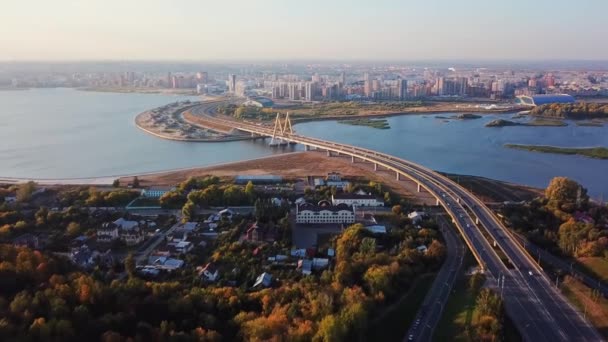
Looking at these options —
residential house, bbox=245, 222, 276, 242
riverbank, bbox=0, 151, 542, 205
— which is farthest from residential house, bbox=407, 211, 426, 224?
residential house, bbox=245, 222, 276, 242

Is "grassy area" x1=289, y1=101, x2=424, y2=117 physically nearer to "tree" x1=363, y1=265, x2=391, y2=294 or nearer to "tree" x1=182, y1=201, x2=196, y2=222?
"tree" x1=182, y1=201, x2=196, y2=222

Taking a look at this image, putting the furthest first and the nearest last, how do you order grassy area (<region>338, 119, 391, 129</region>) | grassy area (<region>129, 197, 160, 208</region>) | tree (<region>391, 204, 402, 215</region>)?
grassy area (<region>338, 119, 391, 129</region>), grassy area (<region>129, 197, 160, 208</region>), tree (<region>391, 204, 402, 215</region>)

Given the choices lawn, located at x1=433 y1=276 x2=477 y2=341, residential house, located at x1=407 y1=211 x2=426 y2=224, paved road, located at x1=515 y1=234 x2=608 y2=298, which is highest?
residential house, located at x1=407 y1=211 x2=426 y2=224

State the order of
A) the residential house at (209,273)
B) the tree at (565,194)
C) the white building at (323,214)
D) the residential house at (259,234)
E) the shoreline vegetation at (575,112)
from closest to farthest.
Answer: the residential house at (209,273) < the residential house at (259,234) < the white building at (323,214) < the tree at (565,194) < the shoreline vegetation at (575,112)

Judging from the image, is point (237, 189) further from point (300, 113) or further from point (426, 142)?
point (300, 113)

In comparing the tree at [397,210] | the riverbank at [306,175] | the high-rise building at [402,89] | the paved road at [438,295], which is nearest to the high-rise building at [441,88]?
the high-rise building at [402,89]

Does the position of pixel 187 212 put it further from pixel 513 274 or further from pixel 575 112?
pixel 575 112

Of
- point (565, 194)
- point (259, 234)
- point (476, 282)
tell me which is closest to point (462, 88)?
point (565, 194)

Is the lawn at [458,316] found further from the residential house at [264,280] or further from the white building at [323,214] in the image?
the white building at [323,214]
